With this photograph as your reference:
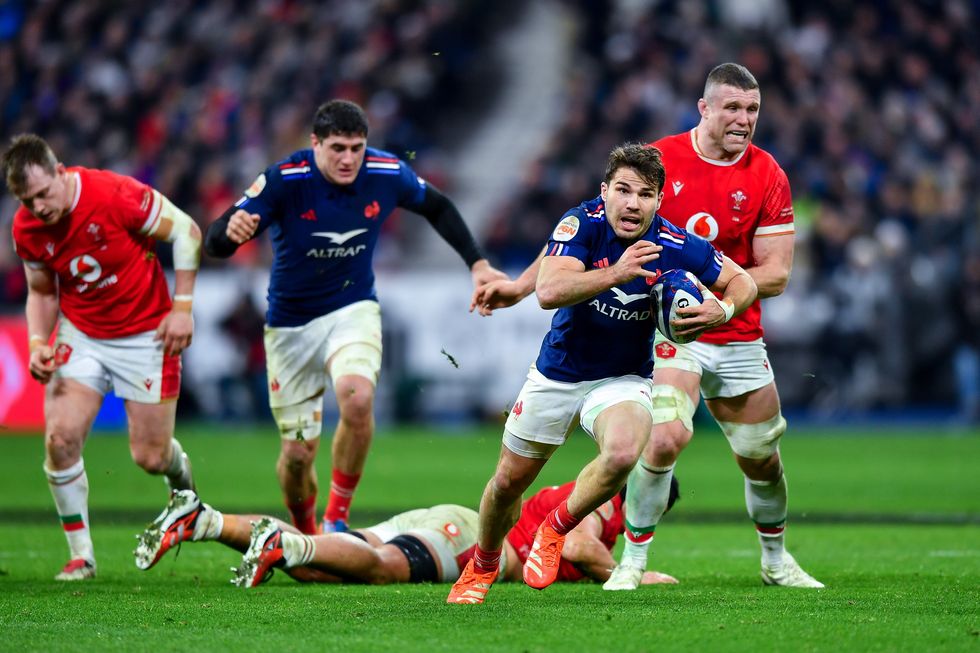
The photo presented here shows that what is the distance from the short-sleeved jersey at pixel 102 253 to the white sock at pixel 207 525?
1.71 metres

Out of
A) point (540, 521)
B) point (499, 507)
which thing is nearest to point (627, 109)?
point (540, 521)

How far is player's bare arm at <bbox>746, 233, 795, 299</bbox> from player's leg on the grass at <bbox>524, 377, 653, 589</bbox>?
122cm

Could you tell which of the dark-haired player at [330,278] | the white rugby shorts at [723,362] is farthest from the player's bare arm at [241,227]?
the white rugby shorts at [723,362]

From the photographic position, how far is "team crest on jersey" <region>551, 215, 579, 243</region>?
6.75 m

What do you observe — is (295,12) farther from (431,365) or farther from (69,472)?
(69,472)

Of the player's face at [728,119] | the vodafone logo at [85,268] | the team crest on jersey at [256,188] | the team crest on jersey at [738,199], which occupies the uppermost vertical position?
the player's face at [728,119]

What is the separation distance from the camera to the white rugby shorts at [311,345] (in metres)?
9.17

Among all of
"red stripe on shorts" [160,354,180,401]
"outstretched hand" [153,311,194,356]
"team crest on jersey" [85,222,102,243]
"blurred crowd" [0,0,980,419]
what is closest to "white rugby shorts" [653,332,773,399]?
"outstretched hand" [153,311,194,356]

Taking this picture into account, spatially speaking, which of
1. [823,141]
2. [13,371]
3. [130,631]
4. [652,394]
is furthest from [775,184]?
Result: [823,141]

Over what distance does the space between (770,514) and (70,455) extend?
418cm

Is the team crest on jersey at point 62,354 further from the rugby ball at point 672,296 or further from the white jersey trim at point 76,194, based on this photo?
the rugby ball at point 672,296

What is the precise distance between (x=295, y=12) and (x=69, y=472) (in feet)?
66.1

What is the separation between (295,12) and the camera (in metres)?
27.2

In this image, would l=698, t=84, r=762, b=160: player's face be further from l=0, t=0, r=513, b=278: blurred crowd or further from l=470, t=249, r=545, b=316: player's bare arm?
l=0, t=0, r=513, b=278: blurred crowd
